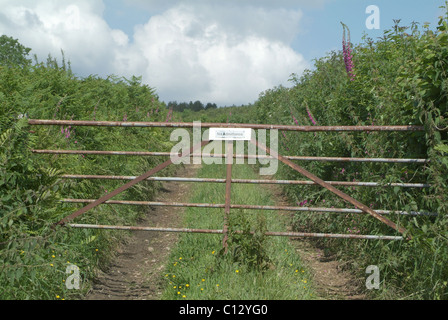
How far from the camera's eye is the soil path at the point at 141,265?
4.70 meters

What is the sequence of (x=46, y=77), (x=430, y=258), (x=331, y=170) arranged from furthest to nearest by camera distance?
(x=46, y=77) < (x=331, y=170) < (x=430, y=258)

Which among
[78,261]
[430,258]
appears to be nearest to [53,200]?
[78,261]

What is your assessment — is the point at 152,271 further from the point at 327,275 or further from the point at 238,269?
the point at 327,275

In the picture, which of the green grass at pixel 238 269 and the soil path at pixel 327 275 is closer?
the green grass at pixel 238 269

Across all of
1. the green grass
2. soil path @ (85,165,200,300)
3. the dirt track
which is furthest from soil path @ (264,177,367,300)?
soil path @ (85,165,200,300)

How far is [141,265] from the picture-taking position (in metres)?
5.72

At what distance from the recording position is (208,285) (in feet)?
13.4

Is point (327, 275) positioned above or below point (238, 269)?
below

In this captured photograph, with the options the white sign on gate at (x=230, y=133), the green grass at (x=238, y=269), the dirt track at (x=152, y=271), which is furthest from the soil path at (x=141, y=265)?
the white sign on gate at (x=230, y=133)

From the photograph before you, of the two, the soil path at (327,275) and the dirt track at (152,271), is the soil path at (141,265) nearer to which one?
the dirt track at (152,271)

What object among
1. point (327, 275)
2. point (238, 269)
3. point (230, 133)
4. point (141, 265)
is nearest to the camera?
point (238, 269)

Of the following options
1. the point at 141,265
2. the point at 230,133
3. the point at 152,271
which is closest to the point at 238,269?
the point at 230,133
